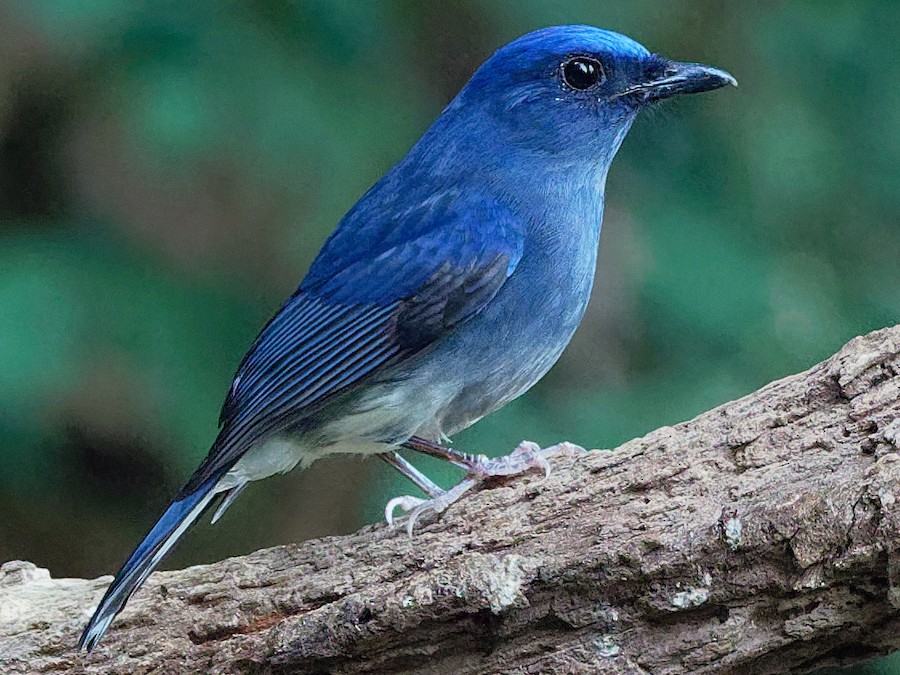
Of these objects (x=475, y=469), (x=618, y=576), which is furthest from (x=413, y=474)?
(x=618, y=576)

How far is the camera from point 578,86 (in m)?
3.79

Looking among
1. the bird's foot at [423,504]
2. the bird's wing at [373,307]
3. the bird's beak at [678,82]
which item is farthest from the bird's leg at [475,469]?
the bird's beak at [678,82]

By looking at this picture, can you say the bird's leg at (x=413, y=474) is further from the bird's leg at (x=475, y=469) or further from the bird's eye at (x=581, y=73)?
the bird's eye at (x=581, y=73)

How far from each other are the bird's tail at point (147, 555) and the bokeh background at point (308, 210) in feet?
2.55

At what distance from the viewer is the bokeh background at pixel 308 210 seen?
4.47m

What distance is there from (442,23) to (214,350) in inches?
57.6

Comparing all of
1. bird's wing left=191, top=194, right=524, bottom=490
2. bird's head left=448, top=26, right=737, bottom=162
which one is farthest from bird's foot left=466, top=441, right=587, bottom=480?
bird's head left=448, top=26, right=737, bottom=162

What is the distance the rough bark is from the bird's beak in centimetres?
97

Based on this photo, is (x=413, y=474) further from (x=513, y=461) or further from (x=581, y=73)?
(x=581, y=73)

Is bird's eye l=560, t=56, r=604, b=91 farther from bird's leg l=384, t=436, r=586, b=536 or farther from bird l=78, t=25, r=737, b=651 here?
bird's leg l=384, t=436, r=586, b=536

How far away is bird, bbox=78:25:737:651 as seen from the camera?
3.54 meters

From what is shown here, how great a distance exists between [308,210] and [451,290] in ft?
4.46

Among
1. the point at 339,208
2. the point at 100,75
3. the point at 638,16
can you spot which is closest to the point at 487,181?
the point at 339,208

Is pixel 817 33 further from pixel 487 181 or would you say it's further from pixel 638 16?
pixel 487 181
